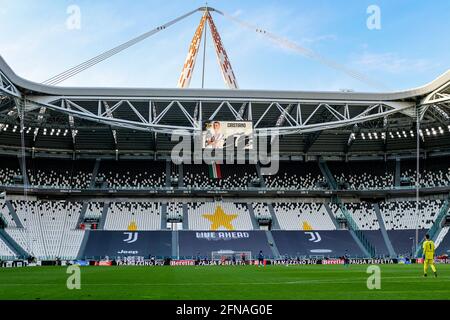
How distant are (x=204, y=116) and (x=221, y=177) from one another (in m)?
12.8

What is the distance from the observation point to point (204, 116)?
59.1 m

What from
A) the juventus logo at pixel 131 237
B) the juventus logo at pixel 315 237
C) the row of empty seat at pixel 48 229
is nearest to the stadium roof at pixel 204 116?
the row of empty seat at pixel 48 229

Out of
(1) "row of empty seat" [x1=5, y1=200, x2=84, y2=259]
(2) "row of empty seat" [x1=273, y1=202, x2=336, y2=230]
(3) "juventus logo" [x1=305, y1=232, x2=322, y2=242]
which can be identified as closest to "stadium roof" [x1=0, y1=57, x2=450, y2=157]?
(2) "row of empty seat" [x1=273, y1=202, x2=336, y2=230]

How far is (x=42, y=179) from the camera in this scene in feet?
217

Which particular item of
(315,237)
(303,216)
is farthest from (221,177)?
(315,237)

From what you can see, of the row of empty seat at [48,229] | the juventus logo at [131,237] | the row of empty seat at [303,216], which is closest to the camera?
the row of empty seat at [48,229]

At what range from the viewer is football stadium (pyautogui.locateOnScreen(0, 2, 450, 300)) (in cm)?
5231

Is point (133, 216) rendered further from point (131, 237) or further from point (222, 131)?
point (222, 131)

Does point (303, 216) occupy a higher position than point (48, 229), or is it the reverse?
point (303, 216)

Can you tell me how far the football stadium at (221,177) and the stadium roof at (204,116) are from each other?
0.20 meters

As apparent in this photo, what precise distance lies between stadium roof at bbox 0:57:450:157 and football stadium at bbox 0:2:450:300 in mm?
196

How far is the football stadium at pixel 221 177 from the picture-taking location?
52.3 meters

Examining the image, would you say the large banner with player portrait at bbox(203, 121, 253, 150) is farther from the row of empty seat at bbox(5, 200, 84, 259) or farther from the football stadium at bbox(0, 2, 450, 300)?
the row of empty seat at bbox(5, 200, 84, 259)

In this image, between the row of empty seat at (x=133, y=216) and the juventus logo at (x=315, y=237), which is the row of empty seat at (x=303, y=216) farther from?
the row of empty seat at (x=133, y=216)
